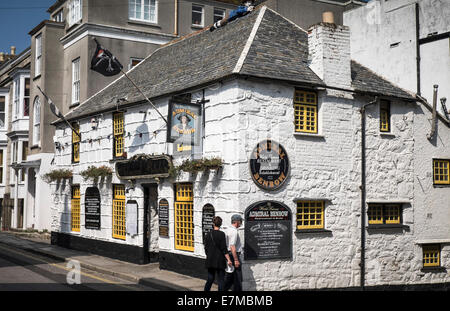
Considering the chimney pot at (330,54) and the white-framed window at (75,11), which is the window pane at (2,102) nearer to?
the white-framed window at (75,11)

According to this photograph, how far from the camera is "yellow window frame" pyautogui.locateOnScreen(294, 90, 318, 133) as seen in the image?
15.6 m

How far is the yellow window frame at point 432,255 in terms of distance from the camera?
17516 mm

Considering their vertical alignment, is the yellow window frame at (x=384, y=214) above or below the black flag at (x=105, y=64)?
below

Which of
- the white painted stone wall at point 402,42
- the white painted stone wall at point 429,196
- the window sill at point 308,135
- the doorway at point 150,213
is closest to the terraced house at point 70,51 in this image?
the doorway at point 150,213

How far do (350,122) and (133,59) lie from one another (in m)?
14.1

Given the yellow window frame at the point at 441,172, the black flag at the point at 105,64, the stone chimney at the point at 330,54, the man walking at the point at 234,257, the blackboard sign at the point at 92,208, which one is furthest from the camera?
the blackboard sign at the point at 92,208

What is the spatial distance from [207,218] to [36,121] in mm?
18815

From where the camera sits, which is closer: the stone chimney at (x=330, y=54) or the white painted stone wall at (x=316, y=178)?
the white painted stone wall at (x=316, y=178)

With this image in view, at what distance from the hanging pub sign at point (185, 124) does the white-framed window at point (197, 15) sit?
16132mm

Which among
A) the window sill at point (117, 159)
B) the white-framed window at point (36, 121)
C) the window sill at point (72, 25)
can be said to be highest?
the window sill at point (72, 25)

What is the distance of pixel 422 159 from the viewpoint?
17.6 meters

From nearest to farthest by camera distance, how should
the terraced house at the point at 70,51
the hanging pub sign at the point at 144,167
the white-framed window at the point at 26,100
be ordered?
the hanging pub sign at the point at 144,167, the terraced house at the point at 70,51, the white-framed window at the point at 26,100

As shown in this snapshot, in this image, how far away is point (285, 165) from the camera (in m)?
14.9
